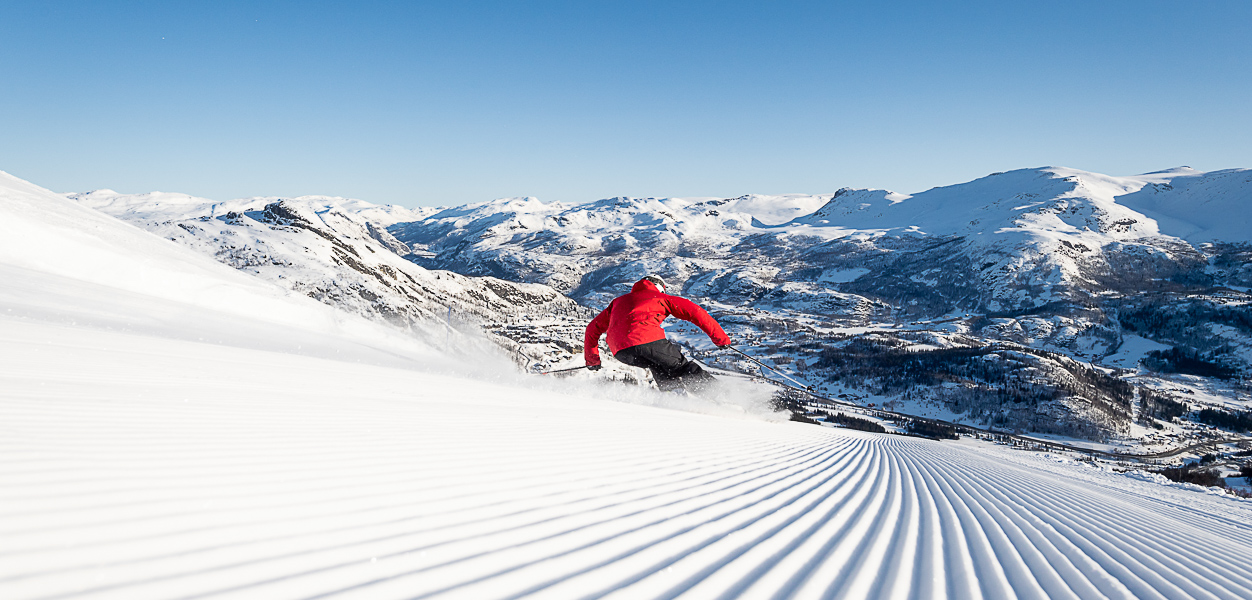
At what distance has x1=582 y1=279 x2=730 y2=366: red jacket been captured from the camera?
12484mm

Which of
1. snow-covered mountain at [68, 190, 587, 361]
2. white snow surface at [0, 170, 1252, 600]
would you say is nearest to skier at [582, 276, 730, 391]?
white snow surface at [0, 170, 1252, 600]

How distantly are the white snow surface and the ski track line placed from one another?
18 mm

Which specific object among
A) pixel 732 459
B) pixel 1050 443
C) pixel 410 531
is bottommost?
pixel 1050 443

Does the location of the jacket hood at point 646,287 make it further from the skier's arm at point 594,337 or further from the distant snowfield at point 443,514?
the distant snowfield at point 443,514

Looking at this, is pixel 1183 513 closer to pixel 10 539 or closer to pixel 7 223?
pixel 10 539

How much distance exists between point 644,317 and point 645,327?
0.80ft

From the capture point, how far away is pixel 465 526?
118 inches

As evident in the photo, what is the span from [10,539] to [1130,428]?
6486 inches

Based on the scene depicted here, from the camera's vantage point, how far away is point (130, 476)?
9.78 feet

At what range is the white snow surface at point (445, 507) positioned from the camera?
231 cm

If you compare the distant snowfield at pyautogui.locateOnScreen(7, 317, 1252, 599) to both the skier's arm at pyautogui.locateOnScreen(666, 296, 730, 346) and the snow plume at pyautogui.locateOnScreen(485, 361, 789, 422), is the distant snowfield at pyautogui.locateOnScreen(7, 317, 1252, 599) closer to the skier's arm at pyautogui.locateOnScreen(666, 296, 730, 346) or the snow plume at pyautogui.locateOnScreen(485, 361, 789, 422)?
the skier's arm at pyautogui.locateOnScreen(666, 296, 730, 346)

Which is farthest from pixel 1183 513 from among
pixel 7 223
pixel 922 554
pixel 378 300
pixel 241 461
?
pixel 378 300

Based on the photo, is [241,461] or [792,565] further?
[241,461]

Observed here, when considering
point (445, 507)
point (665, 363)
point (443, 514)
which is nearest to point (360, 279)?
point (665, 363)
